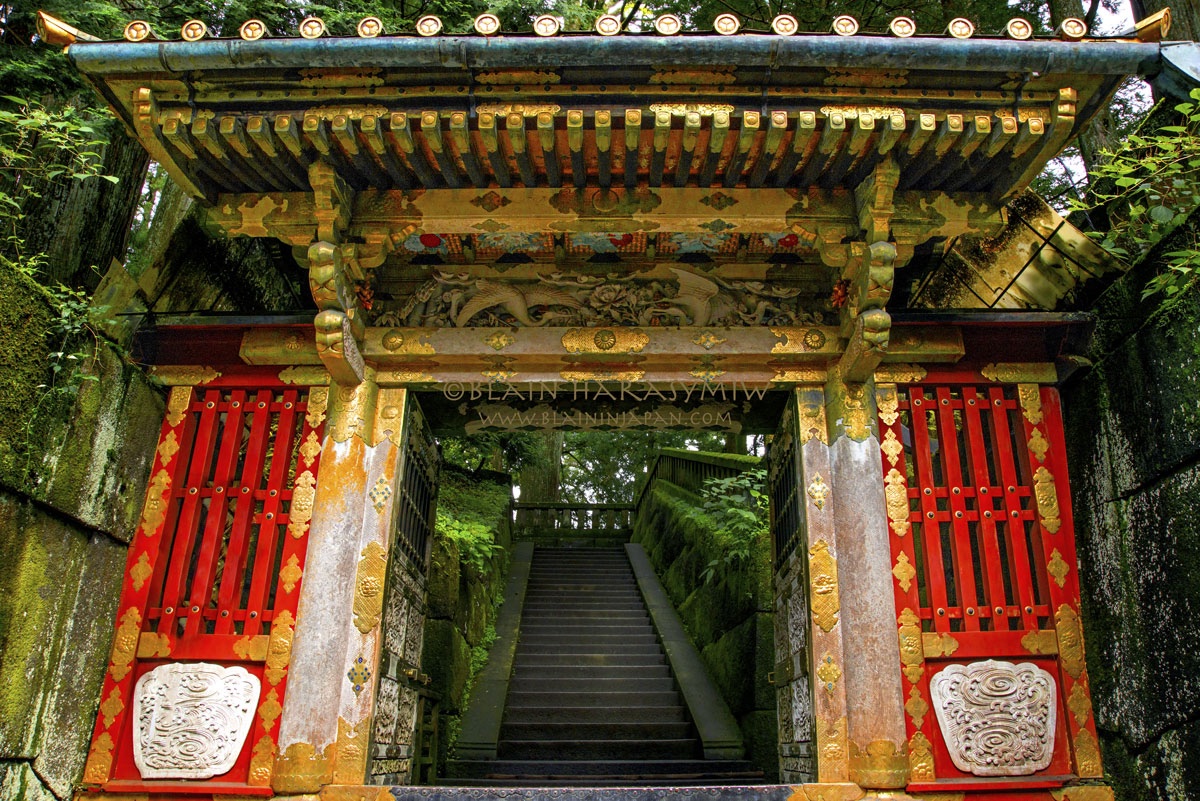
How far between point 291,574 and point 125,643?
1.03 metres

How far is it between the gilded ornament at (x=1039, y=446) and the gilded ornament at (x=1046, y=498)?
9 centimetres

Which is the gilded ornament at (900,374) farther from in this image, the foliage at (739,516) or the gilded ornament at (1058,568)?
the foliage at (739,516)

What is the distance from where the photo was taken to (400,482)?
548cm

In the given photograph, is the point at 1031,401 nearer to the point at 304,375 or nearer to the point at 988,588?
the point at 988,588

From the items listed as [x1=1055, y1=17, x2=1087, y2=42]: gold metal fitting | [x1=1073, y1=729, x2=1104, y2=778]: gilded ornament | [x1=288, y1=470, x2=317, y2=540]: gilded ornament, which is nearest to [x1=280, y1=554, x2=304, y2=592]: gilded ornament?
[x1=288, y1=470, x2=317, y2=540]: gilded ornament

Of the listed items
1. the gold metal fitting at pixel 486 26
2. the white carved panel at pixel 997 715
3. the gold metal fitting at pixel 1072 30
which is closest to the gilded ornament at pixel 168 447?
the gold metal fitting at pixel 486 26

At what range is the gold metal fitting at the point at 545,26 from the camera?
13.9 ft

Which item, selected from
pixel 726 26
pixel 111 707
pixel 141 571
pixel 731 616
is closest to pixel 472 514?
pixel 731 616

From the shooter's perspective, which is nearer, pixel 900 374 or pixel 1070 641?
pixel 1070 641

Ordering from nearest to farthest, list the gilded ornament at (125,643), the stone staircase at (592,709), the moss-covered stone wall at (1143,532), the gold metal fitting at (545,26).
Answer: the gold metal fitting at (545,26) < the moss-covered stone wall at (1143,532) < the gilded ornament at (125,643) < the stone staircase at (592,709)

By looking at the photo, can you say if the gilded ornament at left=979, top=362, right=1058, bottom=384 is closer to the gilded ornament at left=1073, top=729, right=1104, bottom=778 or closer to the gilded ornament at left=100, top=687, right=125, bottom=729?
the gilded ornament at left=1073, top=729, right=1104, bottom=778

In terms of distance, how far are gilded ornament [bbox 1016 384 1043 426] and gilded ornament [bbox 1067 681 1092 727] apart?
1632 millimetres

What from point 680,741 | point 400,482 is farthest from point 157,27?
point 680,741

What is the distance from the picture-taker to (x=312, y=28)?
169 inches
